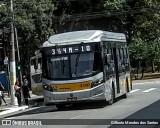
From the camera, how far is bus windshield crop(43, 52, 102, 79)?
21625 millimetres

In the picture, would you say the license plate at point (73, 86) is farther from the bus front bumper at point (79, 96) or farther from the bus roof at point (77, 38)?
the bus roof at point (77, 38)

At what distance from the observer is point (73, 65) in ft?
71.1

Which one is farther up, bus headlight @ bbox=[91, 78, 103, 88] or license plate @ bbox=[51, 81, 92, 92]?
bus headlight @ bbox=[91, 78, 103, 88]

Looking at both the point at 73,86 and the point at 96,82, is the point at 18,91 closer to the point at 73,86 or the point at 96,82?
the point at 73,86

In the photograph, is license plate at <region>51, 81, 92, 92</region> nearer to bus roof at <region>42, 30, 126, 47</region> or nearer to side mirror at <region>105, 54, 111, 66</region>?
side mirror at <region>105, 54, 111, 66</region>

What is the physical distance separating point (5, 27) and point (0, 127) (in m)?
27.3

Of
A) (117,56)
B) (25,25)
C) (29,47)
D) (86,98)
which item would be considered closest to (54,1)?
(29,47)

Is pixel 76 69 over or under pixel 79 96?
over

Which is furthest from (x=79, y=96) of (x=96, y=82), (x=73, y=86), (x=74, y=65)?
(x=74, y=65)

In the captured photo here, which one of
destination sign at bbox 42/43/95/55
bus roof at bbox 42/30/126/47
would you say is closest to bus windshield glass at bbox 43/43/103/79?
destination sign at bbox 42/43/95/55

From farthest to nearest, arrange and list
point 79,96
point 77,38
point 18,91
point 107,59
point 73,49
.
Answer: point 18,91 < point 107,59 < point 77,38 < point 73,49 < point 79,96

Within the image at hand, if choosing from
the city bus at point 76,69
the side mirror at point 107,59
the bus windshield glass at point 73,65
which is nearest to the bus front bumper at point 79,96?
the city bus at point 76,69

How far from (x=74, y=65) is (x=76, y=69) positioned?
0.20 meters

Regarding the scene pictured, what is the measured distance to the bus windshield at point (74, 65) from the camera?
70.9ft
